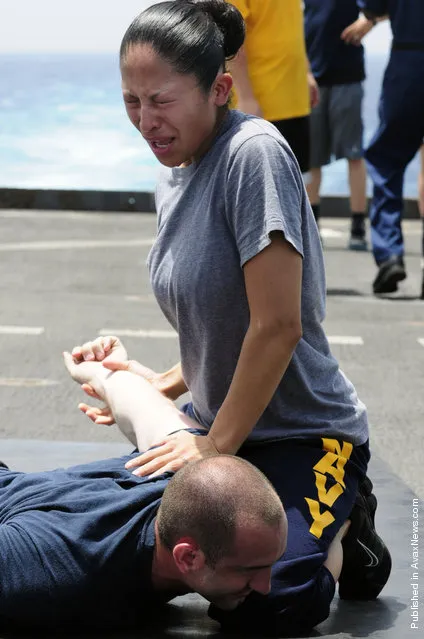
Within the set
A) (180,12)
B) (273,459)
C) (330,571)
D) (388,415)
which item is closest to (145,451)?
(273,459)

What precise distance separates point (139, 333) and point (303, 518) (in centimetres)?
362

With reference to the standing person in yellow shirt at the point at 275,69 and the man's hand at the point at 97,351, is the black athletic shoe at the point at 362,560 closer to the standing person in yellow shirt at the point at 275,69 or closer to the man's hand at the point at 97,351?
the man's hand at the point at 97,351

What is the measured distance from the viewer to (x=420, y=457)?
4.74 metres

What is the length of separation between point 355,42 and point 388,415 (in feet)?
14.8

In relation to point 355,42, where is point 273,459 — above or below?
above

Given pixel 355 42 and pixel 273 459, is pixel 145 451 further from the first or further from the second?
pixel 355 42

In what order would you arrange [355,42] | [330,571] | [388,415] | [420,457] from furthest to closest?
[355,42], [388,415], [420,457], [330,571]

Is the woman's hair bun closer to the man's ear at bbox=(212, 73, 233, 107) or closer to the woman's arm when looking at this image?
the man's ear at bbox=(212, 73, 233, 107)

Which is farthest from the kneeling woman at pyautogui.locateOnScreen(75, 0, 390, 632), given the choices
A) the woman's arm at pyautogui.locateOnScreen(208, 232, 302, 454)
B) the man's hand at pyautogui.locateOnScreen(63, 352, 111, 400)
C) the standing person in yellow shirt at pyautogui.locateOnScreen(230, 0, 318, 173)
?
the standing person in yellow shirt at pyautogui.locateOnScreen(230, 0, 318, 173)

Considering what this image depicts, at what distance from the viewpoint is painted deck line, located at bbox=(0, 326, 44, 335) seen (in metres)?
6.71

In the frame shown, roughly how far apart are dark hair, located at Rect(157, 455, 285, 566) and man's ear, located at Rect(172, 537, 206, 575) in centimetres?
1

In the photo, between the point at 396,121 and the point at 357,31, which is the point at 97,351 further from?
the point at 357,31

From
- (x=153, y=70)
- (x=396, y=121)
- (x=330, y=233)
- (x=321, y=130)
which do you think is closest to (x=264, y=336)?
(x=153, y=70)

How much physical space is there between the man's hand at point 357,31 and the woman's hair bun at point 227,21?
232 inches
